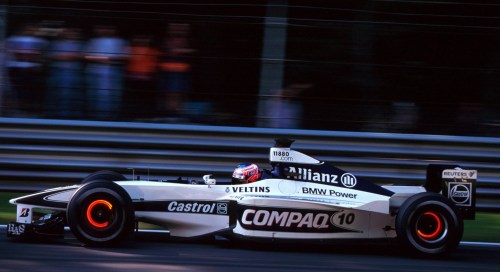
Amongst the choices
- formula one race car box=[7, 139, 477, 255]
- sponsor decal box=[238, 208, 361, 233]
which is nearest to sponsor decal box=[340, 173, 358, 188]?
formula one race car box=[7, 139, 477, 255]

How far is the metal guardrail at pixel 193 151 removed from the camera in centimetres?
941

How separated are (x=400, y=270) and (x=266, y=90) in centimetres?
354

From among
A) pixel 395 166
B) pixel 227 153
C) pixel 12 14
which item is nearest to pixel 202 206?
pixel 227 153

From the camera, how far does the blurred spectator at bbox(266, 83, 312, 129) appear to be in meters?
9.56

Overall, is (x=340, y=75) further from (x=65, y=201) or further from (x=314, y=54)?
(x=65, y=201)

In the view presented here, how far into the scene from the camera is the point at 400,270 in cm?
655

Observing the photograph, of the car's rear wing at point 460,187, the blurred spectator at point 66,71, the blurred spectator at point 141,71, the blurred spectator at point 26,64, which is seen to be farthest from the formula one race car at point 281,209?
the blurred spectator at point 26,64

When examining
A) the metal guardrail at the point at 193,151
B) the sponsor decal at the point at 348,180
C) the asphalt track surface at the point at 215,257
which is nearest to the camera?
the asphalt track surface at the point at 215,257

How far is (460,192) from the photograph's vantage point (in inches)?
290

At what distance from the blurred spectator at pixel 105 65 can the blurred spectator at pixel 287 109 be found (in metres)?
1.80

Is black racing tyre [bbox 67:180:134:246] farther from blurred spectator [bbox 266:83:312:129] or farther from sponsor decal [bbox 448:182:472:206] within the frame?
blurred spectator [bbox 266:83:312:129]

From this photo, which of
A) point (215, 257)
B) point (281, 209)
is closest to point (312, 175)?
point (281, 209)

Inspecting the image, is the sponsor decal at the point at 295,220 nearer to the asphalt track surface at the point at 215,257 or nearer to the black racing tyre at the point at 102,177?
the asphalt track surface at the point at 215,257

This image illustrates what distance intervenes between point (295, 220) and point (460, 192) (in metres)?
1.58
